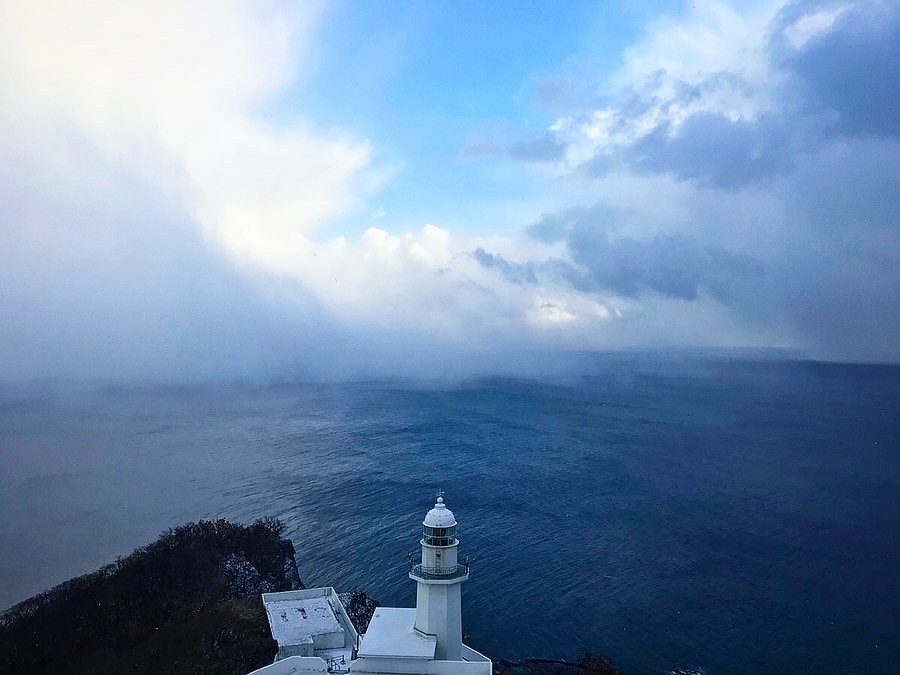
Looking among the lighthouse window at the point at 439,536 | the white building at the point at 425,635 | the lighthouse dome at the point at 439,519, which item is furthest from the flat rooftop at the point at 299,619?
the lighthouse dome at the point at 439,519

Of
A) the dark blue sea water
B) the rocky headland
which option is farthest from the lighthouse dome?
the dark blue sea water

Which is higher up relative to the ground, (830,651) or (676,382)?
(676,382)

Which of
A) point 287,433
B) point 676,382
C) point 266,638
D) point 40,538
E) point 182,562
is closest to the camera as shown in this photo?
point 266,638

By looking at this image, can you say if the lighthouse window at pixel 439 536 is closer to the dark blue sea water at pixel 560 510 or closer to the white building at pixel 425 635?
the white building at pixel 425 635

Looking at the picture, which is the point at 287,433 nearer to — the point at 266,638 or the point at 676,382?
the point at 266,638

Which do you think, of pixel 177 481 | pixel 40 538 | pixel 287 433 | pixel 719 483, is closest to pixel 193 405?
pixel 287 433

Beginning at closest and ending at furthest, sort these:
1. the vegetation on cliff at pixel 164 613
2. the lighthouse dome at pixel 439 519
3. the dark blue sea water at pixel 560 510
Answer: the lighthouse dome at pixel 439 519
the vegetation on cliff at pixel 164 613
the dark blue sea water at pixel 560 510
